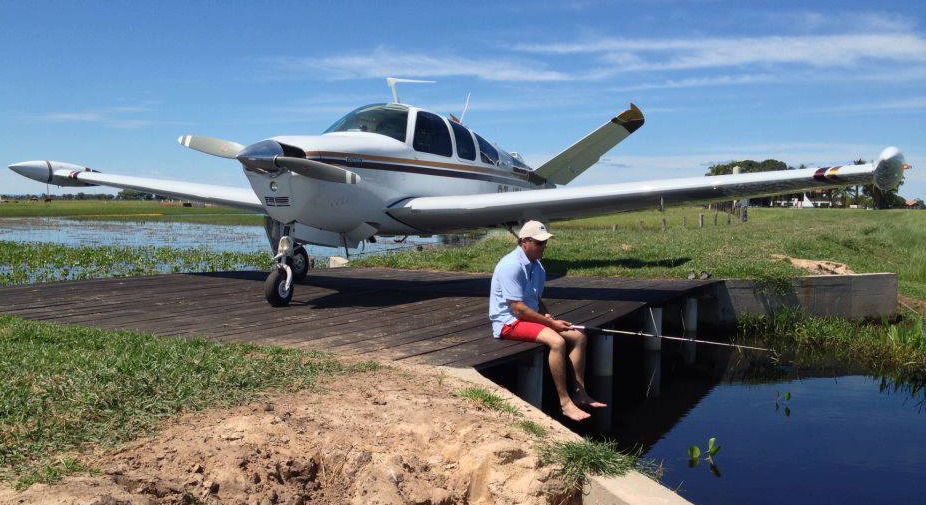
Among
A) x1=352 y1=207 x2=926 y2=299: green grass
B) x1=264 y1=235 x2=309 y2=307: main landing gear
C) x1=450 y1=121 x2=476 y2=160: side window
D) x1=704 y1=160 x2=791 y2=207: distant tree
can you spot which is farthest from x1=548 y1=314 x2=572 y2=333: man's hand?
x1=704 y1=160 x2=791 y2=207: distant tree

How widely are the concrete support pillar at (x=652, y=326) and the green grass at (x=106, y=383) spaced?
6.19 meters

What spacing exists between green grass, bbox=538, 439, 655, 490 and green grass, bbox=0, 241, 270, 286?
13975 mm

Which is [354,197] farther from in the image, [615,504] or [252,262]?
[252,262]

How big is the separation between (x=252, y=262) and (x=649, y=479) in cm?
1836

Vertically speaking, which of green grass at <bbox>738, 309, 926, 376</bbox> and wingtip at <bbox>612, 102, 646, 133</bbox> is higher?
wingtip at <bbox>612, 102, 646, 133</bbox>

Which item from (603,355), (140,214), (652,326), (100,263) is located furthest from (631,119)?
(140,214)

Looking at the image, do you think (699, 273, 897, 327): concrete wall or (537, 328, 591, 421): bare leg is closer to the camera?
(537, 328, 591, 421): bare leg

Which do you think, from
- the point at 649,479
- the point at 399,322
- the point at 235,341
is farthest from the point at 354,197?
the point at 649,479

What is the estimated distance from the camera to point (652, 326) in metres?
11.5

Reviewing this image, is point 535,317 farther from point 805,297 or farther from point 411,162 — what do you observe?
point 805,297

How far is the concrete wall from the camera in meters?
12.7

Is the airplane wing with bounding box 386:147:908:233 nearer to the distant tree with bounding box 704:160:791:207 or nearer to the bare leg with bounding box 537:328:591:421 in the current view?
the bare leg with bounding box 537:328:591:421

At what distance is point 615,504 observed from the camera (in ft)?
12.4

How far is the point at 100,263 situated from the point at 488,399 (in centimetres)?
1680
